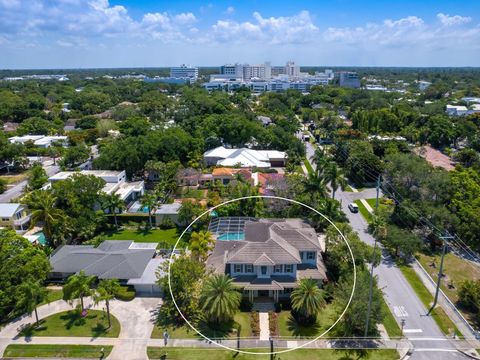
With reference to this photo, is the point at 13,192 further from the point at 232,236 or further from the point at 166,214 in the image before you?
the point at 232,236

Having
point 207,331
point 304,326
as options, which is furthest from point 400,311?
point 207,331

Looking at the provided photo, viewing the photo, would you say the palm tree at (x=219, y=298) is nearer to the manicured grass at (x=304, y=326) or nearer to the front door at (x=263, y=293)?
the manicured grass at (x=304, y=326)

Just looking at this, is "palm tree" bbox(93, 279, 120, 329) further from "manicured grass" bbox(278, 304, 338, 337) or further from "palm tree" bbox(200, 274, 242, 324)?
"manicured grass" bbox(278, 304, 338, 337)

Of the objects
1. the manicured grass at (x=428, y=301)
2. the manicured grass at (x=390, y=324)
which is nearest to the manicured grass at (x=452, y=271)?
the manicured grass at (x=428, y=301)

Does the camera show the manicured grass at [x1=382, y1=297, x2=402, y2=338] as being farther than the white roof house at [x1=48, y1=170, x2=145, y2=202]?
No

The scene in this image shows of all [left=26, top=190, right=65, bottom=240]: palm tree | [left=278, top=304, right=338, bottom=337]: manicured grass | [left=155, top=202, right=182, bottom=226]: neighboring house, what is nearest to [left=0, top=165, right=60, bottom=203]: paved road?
[left=26, top=190, right=65, bottom=240]: palm tree

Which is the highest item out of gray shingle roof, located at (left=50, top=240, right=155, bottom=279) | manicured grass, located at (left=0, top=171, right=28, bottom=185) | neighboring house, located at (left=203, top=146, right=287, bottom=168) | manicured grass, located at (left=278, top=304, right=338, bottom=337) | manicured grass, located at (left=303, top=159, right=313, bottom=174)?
neighboring house, located at (left=203, top=146, right=287, bottom=168)
